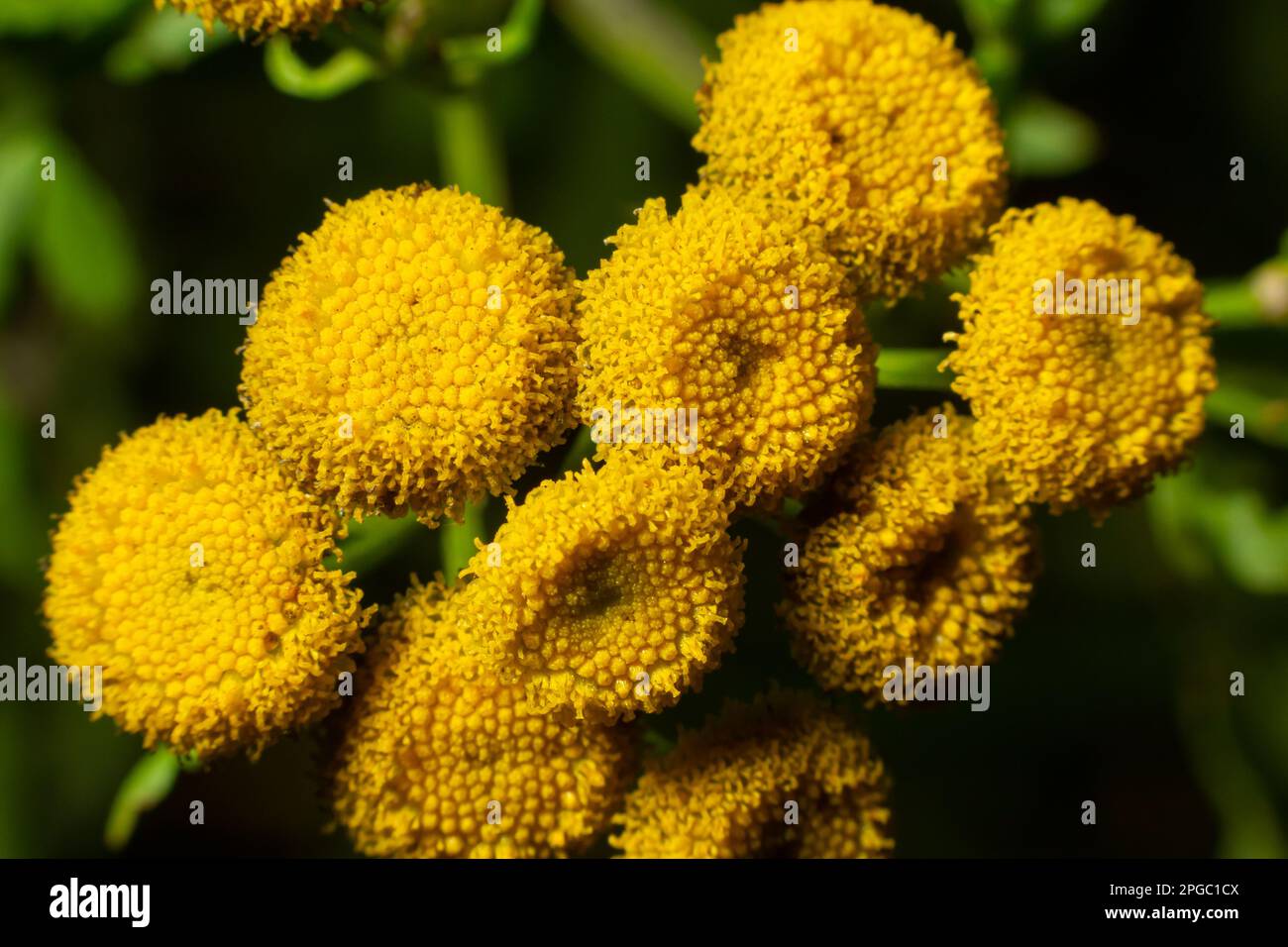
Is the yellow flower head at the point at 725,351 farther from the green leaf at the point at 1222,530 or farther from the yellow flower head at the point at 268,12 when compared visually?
the green leaf at the point at 1222,530

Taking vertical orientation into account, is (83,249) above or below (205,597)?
above


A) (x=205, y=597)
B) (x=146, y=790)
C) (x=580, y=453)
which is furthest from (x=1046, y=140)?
(x=146, y=790)

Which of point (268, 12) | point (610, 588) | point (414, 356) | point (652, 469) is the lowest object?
point (610, 588)

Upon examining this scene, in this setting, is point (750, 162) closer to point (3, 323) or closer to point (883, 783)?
point (883, 783)

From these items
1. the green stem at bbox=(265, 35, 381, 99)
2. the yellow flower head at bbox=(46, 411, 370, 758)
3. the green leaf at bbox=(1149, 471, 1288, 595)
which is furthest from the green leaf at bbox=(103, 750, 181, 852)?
the green leaf at bbox=(1149, 471, 1288, 595)

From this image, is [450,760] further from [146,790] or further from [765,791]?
[146,790]

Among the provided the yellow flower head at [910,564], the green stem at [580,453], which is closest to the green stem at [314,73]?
the green stem at [580,453]

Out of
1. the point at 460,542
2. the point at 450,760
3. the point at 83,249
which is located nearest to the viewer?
the point at 450,760
